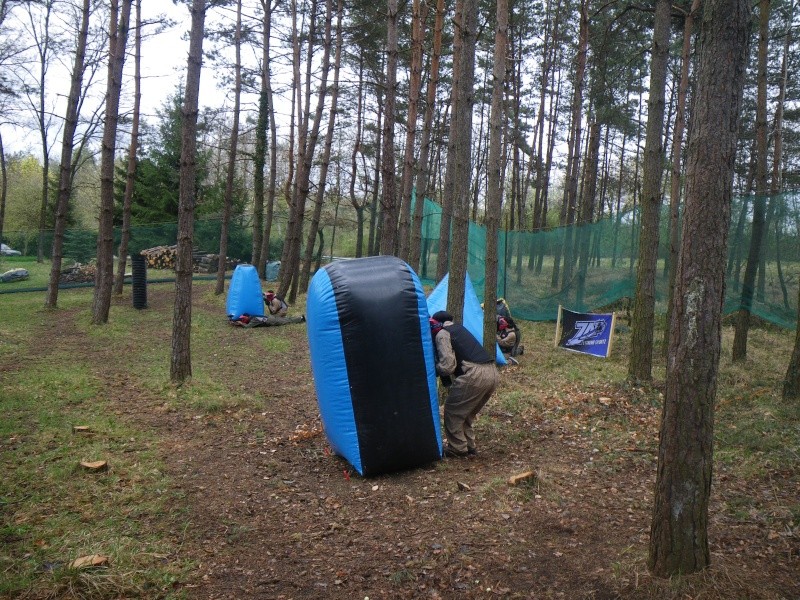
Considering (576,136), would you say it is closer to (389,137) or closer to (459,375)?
(389,137)

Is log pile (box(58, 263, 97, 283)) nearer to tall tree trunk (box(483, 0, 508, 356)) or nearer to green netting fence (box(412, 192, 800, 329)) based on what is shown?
green netting fence (box(412, 192, 800, 329))

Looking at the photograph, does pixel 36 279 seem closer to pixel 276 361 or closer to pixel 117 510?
pixel 276 361

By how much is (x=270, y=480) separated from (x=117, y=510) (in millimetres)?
1307

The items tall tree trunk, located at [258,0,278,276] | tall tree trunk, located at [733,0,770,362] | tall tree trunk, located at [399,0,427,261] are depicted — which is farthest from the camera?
tall tree trunk, located at [258,0,278,276]

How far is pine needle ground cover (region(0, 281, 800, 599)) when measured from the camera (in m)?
3.50

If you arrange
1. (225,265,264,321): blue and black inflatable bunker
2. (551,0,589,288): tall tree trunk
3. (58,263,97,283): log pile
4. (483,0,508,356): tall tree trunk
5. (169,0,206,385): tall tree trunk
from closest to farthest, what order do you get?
(169,0,206,385): tall tree trunk < (483,0,508,356): tall tree trunk < (551,0,589,288): tall tree trunk < (225,265,264,321): blue and black inflatable bunker < (58,263,97,283): log pile

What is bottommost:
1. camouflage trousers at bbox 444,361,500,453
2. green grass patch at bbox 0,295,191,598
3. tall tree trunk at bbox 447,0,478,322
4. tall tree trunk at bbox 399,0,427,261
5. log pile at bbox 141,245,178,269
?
green grass patch at bbox 0,295,191,598

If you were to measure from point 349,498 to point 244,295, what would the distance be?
33.7ft

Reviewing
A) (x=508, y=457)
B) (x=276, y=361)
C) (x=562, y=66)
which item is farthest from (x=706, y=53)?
(x=562, y=66)

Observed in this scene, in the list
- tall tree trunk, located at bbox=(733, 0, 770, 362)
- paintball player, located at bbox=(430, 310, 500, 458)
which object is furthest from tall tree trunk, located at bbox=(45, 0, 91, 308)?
tall tree trunk, located at bbox=(733, 0, 770, 362)

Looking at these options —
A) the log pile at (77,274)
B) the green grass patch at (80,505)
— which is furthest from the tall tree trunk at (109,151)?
the log pile at (77,274)

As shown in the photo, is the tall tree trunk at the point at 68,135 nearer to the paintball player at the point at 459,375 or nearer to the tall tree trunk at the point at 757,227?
the paintball player at the point at 459,375

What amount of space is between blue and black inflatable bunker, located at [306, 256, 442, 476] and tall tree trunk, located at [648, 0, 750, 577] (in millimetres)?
2511

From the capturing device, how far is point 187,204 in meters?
8.27
